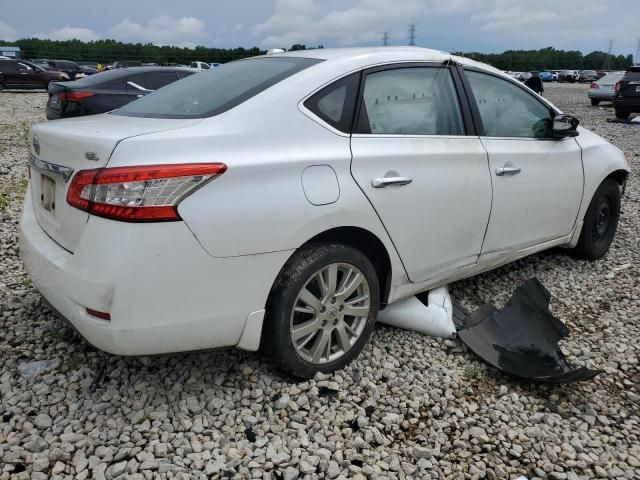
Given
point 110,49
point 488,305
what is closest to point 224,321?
point 488,305

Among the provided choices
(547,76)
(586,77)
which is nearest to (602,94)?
(547,76)

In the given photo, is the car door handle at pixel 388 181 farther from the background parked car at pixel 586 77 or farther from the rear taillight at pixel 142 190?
the background parked car at pixel 586 77

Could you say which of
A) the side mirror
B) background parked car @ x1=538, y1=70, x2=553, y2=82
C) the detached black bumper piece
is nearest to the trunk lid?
the detached black bumper piece

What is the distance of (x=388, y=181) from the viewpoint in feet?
9.13

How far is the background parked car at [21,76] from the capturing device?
80.8ft

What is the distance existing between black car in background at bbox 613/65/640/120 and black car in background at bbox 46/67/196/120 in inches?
494

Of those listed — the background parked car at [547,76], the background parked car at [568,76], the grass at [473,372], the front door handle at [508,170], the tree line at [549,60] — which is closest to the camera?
the grass at [473,372]

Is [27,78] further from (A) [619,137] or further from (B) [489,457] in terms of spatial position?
(B) [489,457]

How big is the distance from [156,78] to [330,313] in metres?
8.93

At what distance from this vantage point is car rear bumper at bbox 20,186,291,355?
2.13 meters

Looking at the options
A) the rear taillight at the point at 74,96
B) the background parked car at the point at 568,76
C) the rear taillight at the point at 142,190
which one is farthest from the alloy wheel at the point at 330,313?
the background parked car at the point at 568,76

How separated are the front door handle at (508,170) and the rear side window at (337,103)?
1146mm

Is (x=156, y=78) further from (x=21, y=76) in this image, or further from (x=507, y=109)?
(x=21, y=76)

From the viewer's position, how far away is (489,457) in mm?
2420
